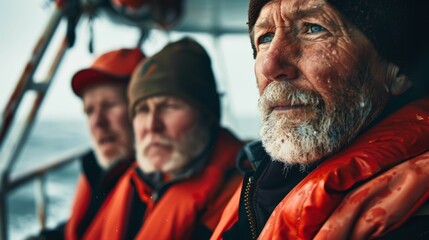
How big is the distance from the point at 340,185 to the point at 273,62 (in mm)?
238

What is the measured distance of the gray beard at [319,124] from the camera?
88 cm

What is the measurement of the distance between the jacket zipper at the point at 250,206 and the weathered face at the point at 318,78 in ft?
0.36

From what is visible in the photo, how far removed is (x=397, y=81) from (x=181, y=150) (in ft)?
2.94

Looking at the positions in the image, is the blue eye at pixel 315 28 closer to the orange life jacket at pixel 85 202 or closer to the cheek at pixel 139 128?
the cheek at pixel 139 128

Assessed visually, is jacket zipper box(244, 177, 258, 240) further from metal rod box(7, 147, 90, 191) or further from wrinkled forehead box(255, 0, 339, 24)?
metal rod box(7, 147, 90, 191)

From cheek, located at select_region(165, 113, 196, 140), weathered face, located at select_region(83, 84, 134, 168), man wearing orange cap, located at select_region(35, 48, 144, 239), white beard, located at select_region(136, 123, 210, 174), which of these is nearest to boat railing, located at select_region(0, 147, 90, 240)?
man wearing orange cap, located at select_region(35, 48, 144, 239)

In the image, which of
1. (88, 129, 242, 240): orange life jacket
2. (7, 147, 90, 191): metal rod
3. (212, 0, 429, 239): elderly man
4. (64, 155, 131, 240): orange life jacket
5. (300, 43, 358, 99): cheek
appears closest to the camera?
(212, 0, 429, 239): elderly man

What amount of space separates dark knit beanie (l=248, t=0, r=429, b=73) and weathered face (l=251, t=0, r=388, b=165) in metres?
0.01

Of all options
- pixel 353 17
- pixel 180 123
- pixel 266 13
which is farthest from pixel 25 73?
pixel 353 17

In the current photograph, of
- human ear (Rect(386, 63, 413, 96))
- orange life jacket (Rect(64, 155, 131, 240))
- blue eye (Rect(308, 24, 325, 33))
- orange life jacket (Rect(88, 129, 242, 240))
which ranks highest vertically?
blue eye (Rect(308, 24, 325, 33))

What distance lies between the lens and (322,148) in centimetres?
89

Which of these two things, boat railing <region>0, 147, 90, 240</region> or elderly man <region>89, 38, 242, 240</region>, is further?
boat railing <region>0, 147, 90, 240</region>

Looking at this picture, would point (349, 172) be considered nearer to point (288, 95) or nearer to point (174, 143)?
point (288, 95)

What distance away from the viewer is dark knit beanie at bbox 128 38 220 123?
1652mm
